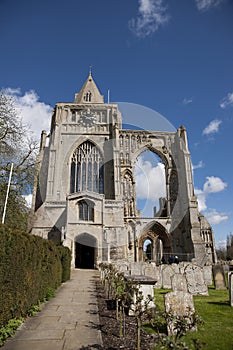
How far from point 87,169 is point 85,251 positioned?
1121 centimetres

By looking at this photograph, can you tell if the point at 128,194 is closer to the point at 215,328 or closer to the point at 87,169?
the point at 87,169

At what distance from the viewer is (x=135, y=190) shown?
98.7 feet

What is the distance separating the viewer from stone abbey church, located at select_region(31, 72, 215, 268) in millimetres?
22531

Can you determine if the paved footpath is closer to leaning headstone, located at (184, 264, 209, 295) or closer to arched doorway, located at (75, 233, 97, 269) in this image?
leaning headstone, located at (184, 264, 209, 295)

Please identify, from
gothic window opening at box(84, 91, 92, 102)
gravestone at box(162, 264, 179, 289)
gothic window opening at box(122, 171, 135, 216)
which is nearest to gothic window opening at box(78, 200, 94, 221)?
gothic window opening at box(122, 171, 135, 216)

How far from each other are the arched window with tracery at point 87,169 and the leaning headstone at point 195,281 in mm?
21314

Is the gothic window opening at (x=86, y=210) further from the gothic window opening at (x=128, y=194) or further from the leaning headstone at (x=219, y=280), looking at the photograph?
the leaning headstone at (x=219, y=280)

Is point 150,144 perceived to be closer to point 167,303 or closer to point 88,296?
point 88,296

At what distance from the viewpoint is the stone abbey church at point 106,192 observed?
73.9 ft

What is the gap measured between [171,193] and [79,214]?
13.9 metres

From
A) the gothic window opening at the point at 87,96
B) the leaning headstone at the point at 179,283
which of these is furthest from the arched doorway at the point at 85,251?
the gothic window opening at the point at 87,96

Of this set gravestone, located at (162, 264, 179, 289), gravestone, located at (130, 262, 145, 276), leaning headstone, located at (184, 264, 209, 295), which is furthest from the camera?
gravestone, located at (130, 262, 145, 276)

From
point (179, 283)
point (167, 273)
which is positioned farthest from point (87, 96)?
point (179, 283)

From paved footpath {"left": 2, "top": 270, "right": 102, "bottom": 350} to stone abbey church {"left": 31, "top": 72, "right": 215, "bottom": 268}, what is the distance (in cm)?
1436
